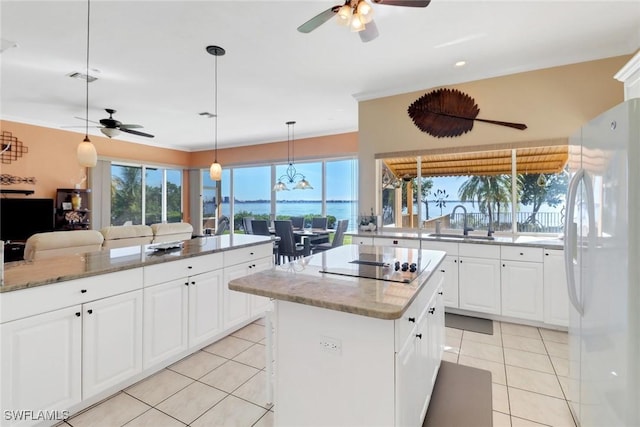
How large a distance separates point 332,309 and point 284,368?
47cm

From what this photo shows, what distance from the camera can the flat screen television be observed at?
16.4ft

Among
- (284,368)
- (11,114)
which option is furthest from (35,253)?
(11,114)

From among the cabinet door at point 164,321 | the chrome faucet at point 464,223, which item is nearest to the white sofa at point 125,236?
the cabinet door at point 164,321

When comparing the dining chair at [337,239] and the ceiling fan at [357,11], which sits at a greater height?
the ceiling fan at [357,11]

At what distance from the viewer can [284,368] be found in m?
1.50

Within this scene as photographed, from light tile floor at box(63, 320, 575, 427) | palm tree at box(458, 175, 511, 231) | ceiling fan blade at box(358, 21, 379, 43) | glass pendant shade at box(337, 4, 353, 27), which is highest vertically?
ceiling fan blade at box(358, 21, 379, 43)

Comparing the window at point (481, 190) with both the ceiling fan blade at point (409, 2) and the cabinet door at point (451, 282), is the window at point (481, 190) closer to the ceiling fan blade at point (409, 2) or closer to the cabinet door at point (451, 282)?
the cabinet door at point (451, 282)

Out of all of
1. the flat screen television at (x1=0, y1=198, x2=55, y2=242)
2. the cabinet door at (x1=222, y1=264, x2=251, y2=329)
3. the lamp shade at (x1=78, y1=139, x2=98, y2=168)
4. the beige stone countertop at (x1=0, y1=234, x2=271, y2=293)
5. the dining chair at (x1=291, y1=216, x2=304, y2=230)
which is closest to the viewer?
the beige stone countertop at (x1=0, y1=234, x2=271, y2=293)

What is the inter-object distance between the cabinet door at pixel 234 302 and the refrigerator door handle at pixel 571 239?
2567 mm

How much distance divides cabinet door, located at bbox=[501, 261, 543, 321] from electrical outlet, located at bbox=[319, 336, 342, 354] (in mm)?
2718

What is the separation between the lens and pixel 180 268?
250 cm

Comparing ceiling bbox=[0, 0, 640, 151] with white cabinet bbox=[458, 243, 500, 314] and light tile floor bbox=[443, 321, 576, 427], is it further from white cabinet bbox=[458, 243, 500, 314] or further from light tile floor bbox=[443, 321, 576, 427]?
light tile floor bbox=[443, 321, 576, 427]

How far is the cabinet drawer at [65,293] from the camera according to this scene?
159 centimetres

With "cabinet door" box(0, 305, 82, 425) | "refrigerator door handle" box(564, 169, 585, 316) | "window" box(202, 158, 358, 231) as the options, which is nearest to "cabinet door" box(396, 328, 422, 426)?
"refrigerator door handle" box(564, 169, 585, 316)
